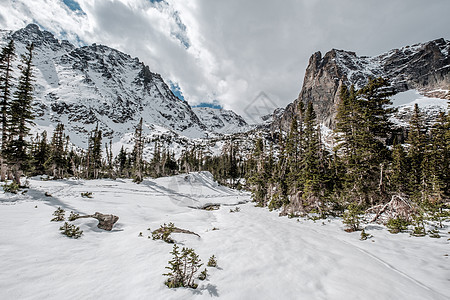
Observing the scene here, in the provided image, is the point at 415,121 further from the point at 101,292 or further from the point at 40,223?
the point at 40,223

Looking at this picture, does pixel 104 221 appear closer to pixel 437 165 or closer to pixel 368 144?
pixel 368 144

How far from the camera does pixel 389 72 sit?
18112cm

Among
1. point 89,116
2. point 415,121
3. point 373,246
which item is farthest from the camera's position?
point 89,116

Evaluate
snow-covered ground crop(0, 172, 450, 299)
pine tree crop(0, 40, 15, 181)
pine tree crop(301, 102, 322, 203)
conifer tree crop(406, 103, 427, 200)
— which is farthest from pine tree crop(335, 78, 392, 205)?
pine tree crop(0, 40, 15, 181)

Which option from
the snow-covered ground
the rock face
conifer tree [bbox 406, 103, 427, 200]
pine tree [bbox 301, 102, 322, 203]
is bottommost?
the snow-covered ground

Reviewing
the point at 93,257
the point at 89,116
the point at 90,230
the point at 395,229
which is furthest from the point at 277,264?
the point at 89,116

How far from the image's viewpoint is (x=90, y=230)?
7.52m

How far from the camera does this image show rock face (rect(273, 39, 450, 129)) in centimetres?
15262

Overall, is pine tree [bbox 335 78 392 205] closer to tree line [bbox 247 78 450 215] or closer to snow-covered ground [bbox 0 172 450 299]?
tree line [bbox 247 78 450 215]

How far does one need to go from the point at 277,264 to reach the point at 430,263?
4583mm

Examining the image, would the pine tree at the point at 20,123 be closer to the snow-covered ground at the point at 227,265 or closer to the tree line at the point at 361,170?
the snow-covered ground at the point at 227,265

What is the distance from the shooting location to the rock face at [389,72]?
501ft

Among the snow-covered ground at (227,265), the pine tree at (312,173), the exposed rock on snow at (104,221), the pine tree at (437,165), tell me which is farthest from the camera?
the pine tree at (437,165)

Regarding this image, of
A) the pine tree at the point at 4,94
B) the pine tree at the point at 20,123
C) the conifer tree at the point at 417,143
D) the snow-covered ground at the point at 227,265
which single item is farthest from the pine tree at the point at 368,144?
the pine tree at the point at 4,94
